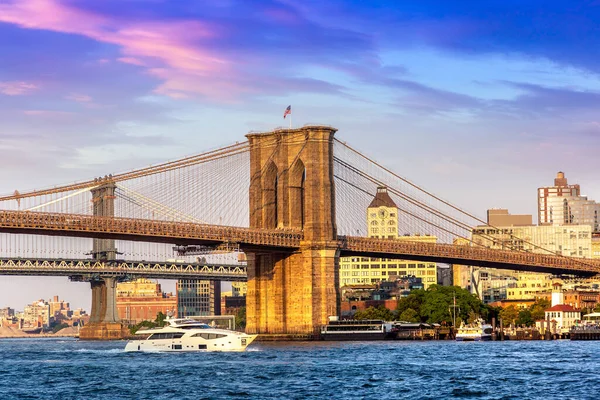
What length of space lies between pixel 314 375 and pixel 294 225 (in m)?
→ 52.8

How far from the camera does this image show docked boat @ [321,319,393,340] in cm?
12019

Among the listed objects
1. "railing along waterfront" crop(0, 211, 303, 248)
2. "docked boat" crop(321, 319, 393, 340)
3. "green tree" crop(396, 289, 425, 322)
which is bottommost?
"docked boat" crop(321, 319, 393, 340)

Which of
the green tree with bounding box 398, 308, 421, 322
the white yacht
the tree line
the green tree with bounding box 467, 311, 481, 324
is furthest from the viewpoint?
the green tree with bounding box 398, 308, 421, 322

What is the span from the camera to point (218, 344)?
306ft

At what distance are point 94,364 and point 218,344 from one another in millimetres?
11220

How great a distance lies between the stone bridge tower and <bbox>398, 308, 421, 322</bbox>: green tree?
81.2 feet

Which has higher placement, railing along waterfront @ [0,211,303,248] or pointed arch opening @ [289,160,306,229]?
pointed arch opening @ [289,160,306,229]

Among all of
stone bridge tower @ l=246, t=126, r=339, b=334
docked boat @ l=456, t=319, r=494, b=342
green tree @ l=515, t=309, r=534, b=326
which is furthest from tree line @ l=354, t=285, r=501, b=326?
stone bridge tower @ l=246, t=126, r=339, b=334

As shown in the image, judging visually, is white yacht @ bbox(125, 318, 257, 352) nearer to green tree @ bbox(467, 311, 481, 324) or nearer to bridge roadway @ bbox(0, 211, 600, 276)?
bridge roadway @ bbox(0, 211, 600, 276)

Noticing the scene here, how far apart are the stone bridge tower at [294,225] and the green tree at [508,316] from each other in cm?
3873

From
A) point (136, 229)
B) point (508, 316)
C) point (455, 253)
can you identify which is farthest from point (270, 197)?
point (508, 316)

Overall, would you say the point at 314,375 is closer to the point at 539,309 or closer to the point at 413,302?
the point at 413,302

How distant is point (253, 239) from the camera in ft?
385

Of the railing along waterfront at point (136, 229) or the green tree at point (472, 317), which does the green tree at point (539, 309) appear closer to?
the green tree at point (472, 317)
